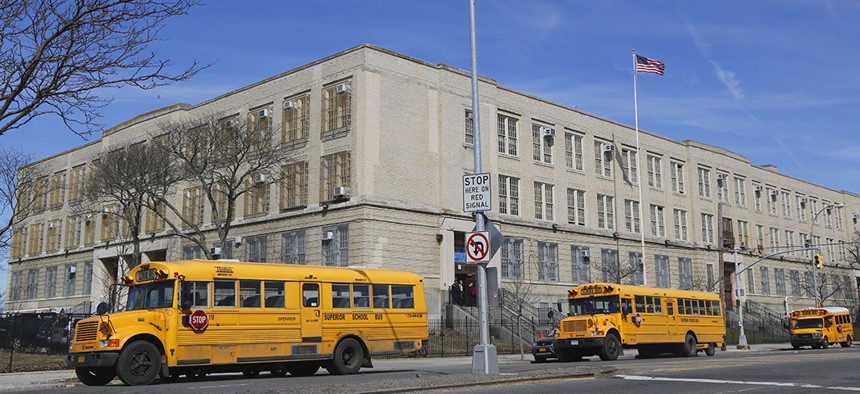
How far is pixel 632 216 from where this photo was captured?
186 ft

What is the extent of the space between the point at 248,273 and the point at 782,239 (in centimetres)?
6508

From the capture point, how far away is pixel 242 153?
133 feet

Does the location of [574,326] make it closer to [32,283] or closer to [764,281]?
[764,281]

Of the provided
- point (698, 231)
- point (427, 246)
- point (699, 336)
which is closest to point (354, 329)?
point (699, 336)

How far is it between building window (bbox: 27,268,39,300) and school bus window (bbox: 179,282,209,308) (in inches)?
2064

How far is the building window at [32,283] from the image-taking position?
64.6 metres

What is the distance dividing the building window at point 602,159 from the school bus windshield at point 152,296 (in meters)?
40.0

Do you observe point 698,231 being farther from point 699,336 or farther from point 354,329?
point 354,329

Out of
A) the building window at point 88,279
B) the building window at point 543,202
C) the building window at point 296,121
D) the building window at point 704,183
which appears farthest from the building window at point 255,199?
the building window at point 704,183

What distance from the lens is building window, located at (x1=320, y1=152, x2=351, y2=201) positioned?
41.4 m

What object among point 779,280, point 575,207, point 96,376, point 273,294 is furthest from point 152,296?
point 779,280

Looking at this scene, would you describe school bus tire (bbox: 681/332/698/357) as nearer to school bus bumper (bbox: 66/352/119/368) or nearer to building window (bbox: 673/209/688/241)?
→ school bus bumper (bbox: 66/352/119/368)

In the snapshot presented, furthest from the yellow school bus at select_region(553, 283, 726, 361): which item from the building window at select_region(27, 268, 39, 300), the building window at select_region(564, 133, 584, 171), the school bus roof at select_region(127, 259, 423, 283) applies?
the building window at select_region(27, 268, 39, 300)

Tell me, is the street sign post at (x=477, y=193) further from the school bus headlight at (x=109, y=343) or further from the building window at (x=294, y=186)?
the building window at (x=294, y=186)
